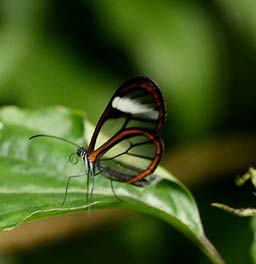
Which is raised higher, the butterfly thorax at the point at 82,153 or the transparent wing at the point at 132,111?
the transparent wing at the point at 132,111

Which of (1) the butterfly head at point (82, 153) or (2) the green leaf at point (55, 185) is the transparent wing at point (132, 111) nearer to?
(1) the butterfly head at point (82, 153)

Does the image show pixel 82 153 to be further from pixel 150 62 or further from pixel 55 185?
pixel 150 62

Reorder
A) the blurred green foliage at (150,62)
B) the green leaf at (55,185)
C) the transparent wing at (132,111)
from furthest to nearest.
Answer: the blurred green foliage at (150,62), the transparent wing at (132,111), the green leaf at (55,185)

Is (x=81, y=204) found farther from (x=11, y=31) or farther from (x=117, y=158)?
(x=11, y=31)

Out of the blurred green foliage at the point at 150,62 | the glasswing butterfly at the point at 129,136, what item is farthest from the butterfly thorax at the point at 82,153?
the blurred green foliage at the point at 150,62

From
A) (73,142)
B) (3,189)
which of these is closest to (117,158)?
(73,142)

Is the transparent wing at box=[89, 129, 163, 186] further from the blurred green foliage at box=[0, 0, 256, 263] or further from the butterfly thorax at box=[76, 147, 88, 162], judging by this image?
the blurred green foliage at box=[0, 0, 256, 263]
